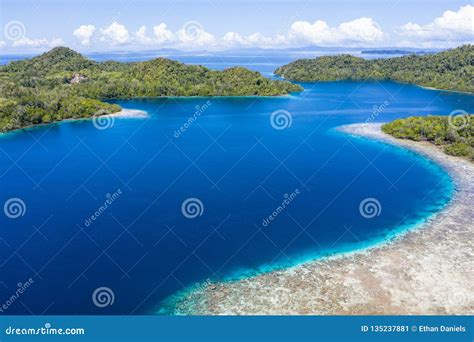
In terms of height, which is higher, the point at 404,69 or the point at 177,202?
the point at 404,69

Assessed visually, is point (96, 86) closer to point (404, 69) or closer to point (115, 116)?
point (115, 116)

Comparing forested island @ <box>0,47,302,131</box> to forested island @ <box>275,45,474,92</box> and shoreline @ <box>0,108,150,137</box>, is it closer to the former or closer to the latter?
shoreline @ <box>0,108,150,137</box>

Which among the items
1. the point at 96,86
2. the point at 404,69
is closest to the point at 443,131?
the point at 96,86

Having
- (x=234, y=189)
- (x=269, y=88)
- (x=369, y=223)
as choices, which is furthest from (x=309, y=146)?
(x=269, y=88)

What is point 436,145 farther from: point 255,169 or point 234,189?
point 234,189

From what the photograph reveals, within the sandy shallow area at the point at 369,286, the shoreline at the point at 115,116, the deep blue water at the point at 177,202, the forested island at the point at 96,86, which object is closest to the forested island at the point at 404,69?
the forested island at the point at 96,86

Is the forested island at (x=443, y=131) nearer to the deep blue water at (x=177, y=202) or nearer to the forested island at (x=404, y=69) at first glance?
the deep blue water at (x=177, y=202)

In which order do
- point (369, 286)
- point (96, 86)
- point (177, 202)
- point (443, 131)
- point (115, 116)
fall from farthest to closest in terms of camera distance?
point (96, 86)
point (115, 116)
point (443, 131)
point (177, 202)
point (369, 286)
